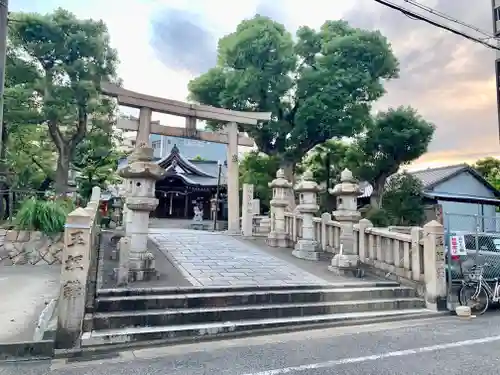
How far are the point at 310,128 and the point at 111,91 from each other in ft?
35.7

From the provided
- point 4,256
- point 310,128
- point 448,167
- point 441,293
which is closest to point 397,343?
point 441,293

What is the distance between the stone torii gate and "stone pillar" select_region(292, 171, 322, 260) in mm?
4298

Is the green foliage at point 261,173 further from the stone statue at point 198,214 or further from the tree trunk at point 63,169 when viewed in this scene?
the tree trunk at point 63,169

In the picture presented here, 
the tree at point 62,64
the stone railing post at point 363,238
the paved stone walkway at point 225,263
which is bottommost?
the paved stone walkway at point 225,263

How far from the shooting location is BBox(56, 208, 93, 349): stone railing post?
523 centimetres

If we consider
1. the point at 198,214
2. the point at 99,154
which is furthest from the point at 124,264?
the point at 198,214

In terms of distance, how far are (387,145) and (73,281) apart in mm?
18423

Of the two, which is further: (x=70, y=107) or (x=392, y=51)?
(x=392, y=51)

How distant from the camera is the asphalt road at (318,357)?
463 cm

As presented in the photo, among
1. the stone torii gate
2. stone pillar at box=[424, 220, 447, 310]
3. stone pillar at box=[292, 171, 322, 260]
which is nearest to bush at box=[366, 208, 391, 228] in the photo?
the stone torii gate

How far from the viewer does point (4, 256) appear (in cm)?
987

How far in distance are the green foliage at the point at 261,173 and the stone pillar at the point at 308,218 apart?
10004mm

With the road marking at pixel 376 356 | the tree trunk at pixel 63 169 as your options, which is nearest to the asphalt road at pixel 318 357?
the road marking at pixel 376 356

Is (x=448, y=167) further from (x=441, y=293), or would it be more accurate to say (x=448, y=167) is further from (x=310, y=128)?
(x=441, y=293)
